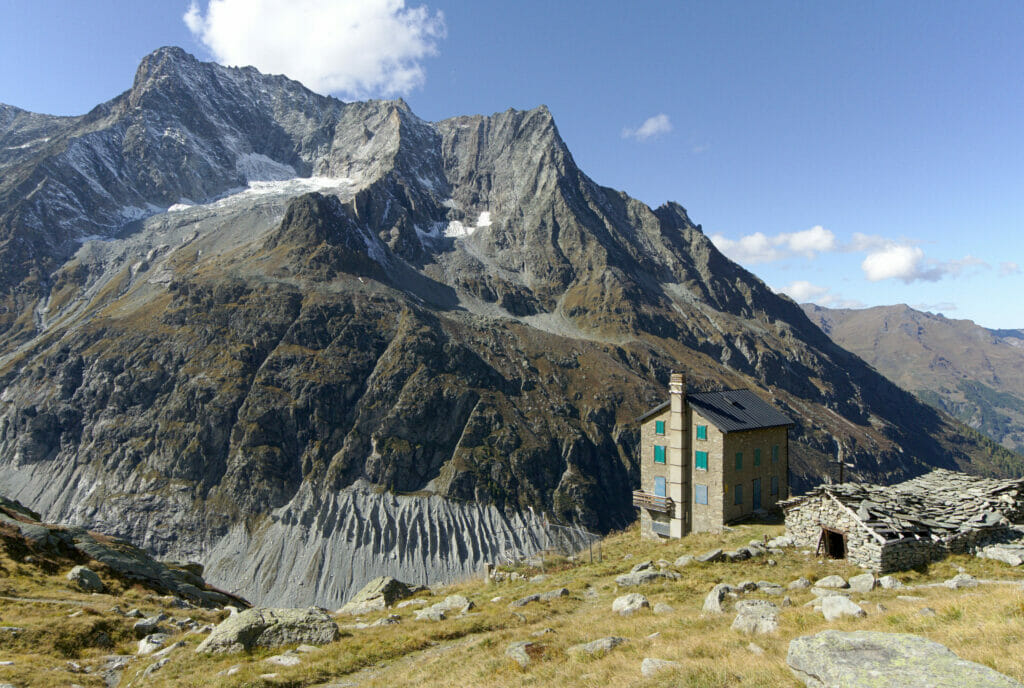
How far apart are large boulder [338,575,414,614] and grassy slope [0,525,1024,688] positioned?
2754mm

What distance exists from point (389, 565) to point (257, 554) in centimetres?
2895

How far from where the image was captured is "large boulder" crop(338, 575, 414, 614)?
104ft

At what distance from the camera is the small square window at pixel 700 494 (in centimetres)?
4134

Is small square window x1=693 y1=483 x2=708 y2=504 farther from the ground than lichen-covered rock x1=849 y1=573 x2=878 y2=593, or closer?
farther from the ground

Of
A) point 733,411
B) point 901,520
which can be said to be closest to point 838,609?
point 901,520

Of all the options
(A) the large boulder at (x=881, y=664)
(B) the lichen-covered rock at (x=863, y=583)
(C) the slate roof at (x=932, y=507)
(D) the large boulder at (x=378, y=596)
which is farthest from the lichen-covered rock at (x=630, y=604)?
(D) the large boulder at (x=378, y=596)

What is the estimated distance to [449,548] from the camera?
130 m

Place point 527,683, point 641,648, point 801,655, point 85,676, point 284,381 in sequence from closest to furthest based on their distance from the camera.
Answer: point 801,655 → point 527,683 → point 641,648 → point 85,676 → point 284,381

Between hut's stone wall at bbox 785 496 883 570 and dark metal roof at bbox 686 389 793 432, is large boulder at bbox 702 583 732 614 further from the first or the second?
dark metal roof at bbox 686 389 793 432

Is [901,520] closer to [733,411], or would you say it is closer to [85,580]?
[733,411]

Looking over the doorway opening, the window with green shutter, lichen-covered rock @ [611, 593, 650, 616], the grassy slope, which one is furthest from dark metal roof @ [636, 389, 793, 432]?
lichen-covered rock @ [611, 593, 650, 616]

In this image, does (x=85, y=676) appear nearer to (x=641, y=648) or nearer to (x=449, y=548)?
(x=641, y=648)

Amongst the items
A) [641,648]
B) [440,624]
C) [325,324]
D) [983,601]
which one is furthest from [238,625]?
[325,324]

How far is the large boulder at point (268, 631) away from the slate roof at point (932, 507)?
24.3 meters
